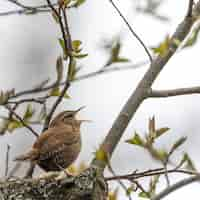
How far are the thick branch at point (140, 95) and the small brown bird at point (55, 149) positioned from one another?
2.31 feet

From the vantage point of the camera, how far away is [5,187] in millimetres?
4242

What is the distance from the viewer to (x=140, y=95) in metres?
4.68

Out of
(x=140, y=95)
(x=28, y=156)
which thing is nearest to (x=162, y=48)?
A: (x=140, y=95)

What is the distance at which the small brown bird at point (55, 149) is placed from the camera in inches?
212

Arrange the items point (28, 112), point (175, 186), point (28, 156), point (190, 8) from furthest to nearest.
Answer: point (28, 156) < point (28, 112) < point (190, 8) < point (175, 186)

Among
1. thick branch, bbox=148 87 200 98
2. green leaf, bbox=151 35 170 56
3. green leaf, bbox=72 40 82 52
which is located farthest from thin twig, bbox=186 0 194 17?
green leaf, bbox=72 40 82 52

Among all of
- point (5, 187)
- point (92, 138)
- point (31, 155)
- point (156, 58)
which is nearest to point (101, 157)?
point (5, 187)

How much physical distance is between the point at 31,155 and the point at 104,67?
80 cm

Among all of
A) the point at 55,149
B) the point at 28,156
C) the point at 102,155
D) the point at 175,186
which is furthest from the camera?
the point at 55,149

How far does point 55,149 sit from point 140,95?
101cm

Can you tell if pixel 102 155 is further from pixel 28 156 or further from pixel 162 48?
pixel 28 156

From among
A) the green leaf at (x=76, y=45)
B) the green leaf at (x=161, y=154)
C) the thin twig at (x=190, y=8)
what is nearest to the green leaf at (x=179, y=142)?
the green leaf at (x=161, y=154)

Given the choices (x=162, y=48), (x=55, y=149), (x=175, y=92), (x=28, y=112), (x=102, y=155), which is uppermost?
(x=162, y=48)

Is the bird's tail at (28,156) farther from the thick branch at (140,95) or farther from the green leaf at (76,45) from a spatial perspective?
the green leaf at (76,45)
